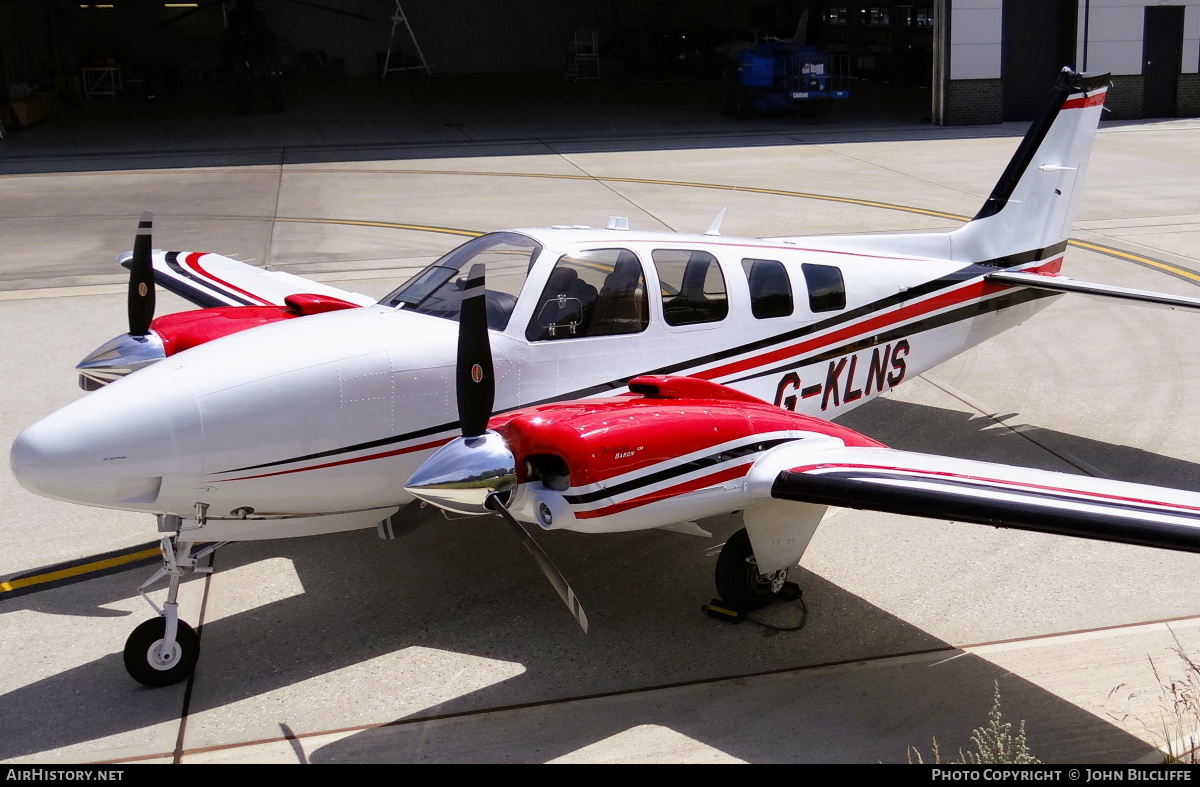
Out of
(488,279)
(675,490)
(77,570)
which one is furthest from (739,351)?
(77,570)

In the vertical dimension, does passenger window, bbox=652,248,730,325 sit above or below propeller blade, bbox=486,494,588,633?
above

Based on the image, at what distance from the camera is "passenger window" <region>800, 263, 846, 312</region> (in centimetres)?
905

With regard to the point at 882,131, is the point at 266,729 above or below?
below

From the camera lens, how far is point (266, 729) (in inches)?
254

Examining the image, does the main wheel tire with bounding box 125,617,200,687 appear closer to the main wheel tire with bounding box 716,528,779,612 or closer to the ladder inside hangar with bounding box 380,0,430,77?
the main wheel tire with bounding box 716,528,779,612

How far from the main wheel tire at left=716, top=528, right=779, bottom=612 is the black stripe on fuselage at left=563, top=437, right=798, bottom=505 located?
0.87 m

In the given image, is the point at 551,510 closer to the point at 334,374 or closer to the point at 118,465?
the point at 334,374

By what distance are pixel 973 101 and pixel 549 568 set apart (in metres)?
30.4

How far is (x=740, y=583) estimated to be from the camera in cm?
757

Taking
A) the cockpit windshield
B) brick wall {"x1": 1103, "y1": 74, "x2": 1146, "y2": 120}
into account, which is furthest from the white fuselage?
brick wall {"x1": 1103, "y1": 74, "x2": 1146, "y2": 120}

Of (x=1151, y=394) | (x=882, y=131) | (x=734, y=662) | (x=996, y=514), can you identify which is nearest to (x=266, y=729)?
(x=734, y=662)

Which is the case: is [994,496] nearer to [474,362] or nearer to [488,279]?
[474,362]

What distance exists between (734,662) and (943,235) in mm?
5328

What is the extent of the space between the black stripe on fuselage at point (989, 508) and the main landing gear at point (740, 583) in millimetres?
1073
